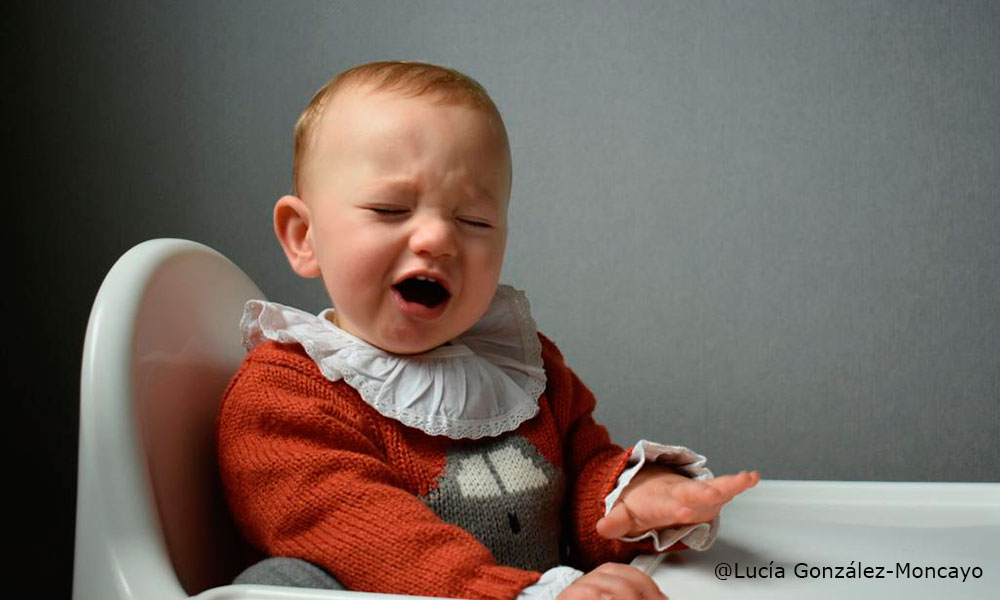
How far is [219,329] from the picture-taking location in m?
0.77

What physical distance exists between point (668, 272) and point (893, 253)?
29 cm

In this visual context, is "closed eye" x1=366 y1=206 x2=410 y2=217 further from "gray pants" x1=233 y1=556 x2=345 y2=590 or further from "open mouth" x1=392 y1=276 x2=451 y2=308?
"gray pants" x1=233 y1=556 x2=345 y2=590

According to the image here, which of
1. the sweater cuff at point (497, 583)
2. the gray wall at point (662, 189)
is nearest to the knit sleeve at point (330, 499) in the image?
the sweater cuff at point (497, 583)

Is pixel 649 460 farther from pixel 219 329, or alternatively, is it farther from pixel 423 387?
pixel 219 329

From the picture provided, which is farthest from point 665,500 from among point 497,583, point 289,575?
point 289,575

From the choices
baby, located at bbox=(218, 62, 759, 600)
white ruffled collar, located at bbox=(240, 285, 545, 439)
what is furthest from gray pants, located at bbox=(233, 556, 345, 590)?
white ruffled collar, located at bbox=(240, 285, 545, 439)

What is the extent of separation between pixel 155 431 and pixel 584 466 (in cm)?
32

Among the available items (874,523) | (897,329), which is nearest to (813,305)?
(897,329)

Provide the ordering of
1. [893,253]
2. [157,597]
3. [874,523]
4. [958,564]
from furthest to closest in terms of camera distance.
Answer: [893,253], [874,523], [958,564], [157,597]

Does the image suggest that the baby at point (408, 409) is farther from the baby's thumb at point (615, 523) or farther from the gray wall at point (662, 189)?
the gray wall at point (662, 189)

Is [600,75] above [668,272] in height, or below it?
above

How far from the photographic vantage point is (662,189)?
4.28 feet

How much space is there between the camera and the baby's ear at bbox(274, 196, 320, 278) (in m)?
0.74

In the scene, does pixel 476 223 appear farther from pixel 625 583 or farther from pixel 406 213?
pixel 625 583
